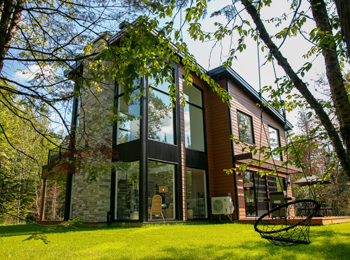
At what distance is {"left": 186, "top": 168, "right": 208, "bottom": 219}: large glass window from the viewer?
360 inches

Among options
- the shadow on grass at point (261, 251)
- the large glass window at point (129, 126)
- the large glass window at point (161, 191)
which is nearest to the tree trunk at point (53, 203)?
the large glass window at point (129, 126)

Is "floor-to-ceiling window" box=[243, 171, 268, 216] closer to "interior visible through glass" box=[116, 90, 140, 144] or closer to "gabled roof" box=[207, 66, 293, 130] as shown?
"gabled roof" box=[207, 66, 293, 130]

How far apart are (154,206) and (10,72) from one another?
564cm

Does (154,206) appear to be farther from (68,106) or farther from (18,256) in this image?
(68,106)

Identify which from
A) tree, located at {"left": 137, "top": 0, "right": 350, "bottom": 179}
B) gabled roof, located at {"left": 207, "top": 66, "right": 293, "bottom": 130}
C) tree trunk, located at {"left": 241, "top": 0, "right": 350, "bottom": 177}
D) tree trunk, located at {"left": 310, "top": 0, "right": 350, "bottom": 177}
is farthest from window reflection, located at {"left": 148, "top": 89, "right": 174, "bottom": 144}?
tree trunk, located at {"left": 310, "top": 0, "right": 350, "bottom": 177}

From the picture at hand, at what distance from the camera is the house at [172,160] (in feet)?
26.8

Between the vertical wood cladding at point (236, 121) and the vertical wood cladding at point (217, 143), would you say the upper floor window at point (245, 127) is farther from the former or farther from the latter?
the vertical wood cladding at point (217, 143)

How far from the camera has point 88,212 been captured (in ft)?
28.9

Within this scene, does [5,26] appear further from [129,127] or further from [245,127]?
[245,127]

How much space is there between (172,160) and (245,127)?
4.63m

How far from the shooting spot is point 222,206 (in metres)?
9.24

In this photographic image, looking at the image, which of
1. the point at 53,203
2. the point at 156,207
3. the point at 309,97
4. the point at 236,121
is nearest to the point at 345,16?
the point at 309,97

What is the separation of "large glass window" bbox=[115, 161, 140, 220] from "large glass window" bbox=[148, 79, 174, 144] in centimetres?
124

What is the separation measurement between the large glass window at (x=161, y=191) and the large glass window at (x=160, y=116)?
0.95 metres
